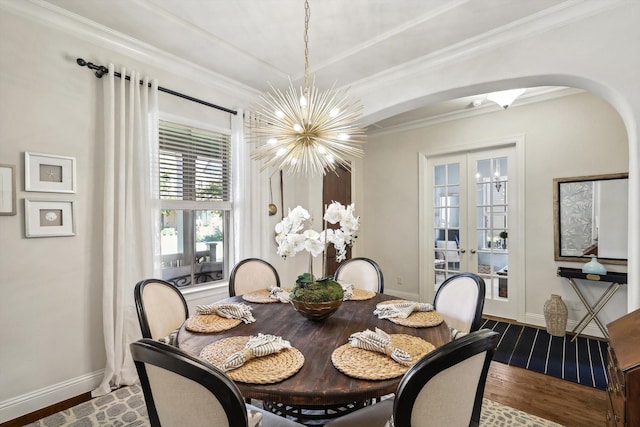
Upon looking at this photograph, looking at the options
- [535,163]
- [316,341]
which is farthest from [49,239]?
[535,163]

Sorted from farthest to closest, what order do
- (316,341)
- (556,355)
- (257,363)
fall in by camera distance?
(556,355) < (316,341) < (257,363)

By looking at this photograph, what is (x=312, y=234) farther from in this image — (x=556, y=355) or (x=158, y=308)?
(x=556, y=355)

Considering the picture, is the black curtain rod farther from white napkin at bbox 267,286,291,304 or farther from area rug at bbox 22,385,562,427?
area rug at bbox 22,385,562,427

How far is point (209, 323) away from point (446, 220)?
373 cm

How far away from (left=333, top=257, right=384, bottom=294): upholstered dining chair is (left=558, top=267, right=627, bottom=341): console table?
2325 mm

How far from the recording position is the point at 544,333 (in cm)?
339

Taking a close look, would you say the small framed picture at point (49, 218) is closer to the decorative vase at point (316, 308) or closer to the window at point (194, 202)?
the window at point (194, 202)

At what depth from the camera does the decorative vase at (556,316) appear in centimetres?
325

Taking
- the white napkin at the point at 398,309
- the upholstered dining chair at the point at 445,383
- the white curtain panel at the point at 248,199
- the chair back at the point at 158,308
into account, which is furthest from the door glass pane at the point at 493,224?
the chair back at the point at 158,308

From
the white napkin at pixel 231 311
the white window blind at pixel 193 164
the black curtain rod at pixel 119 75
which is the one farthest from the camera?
the white window blind at pixel 193 164

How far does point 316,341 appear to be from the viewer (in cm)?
139

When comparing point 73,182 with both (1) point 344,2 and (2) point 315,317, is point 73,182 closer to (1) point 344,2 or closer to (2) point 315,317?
(2) point 315,317

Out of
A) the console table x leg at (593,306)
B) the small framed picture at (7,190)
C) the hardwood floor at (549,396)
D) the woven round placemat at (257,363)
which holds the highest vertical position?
the small framed picture at (7,190)

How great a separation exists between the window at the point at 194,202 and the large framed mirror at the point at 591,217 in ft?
12.7
